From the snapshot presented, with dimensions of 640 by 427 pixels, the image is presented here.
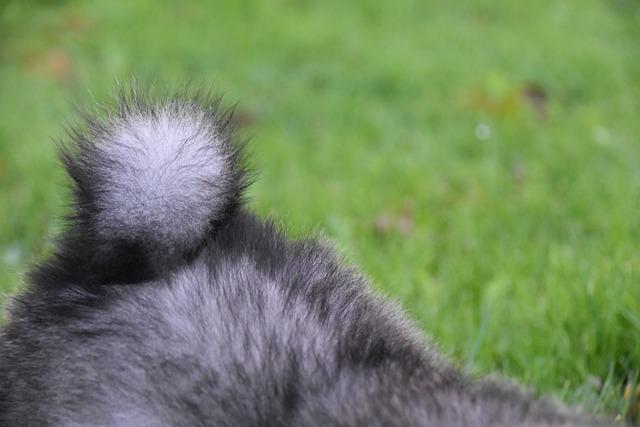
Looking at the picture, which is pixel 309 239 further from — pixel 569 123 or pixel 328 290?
pixel 569 123

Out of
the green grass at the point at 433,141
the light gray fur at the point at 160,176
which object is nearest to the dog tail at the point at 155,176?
the light gray fur at the point at 160,176

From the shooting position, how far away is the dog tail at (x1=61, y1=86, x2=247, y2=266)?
203 centimetres

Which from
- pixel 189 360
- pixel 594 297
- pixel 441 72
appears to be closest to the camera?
pixel 189 360

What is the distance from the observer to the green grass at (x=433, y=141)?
3.18 metres

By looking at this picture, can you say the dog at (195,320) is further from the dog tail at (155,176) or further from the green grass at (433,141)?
the green grass at (433,141)

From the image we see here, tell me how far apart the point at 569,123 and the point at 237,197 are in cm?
417

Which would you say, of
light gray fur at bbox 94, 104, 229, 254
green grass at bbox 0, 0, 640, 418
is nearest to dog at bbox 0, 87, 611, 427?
light gray fur at bbox 94, 104, 229, 254

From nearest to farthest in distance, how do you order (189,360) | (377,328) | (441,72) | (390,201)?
1. (189,360)
2. (377,328)
3. (390,201)
4. (441,72)

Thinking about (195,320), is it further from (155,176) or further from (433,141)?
(433,141)

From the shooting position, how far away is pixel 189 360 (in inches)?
71.0

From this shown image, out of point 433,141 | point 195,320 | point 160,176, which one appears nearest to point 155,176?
point 160,176

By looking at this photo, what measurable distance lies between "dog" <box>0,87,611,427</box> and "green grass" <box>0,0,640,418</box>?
39cm

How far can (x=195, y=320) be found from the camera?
1.88 meters

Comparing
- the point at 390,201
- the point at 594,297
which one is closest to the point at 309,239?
the point at 594,297
